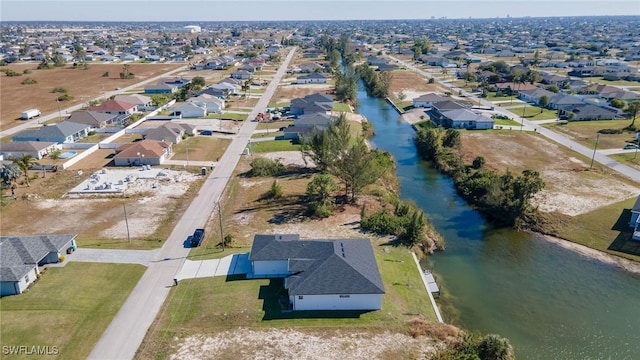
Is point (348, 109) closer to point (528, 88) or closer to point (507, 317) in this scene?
point (528, 88)

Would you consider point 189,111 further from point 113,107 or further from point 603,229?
point 603,229

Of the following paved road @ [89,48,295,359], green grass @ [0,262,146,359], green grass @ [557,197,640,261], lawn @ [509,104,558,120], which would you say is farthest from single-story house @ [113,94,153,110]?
green grass @ [557,197,640,261]

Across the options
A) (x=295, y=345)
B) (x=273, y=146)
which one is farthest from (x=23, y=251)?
(x=273, y=146)

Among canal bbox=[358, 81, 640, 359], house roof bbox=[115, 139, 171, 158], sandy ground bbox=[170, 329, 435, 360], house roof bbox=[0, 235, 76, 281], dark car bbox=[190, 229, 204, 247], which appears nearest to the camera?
sandy ground bbox=[170, 329, 435, 360]

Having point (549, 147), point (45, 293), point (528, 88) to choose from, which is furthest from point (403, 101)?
point (45, 293)

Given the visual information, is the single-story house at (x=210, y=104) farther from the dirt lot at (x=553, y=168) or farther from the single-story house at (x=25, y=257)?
the single-story house at (x=25, y=257)

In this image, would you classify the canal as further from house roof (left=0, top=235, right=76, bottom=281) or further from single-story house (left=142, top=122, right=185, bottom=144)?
single-story house (left=142, top=122, right=185, bottom=144)
